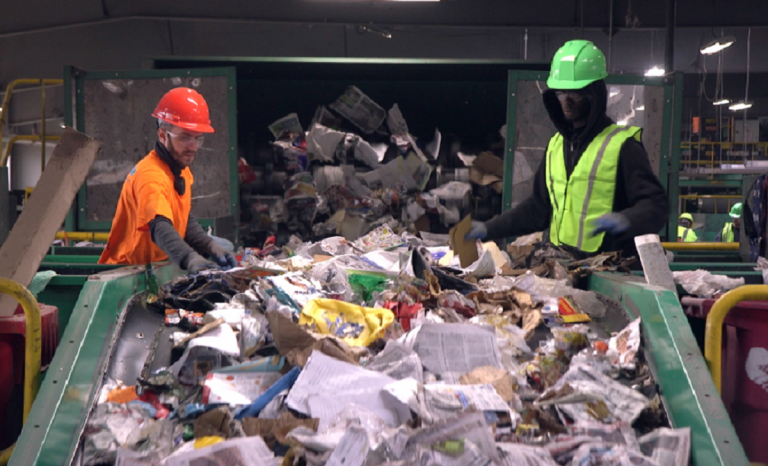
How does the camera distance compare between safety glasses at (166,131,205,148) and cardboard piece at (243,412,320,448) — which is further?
safety glasses at (166,131,205,148)

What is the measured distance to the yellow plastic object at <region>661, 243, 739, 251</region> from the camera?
437 cm

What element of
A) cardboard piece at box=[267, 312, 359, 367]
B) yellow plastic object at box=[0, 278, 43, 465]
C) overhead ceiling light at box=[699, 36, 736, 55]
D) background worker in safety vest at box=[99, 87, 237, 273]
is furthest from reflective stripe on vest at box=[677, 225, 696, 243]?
yellow plastic object at box=[0, 278, 43, 465]

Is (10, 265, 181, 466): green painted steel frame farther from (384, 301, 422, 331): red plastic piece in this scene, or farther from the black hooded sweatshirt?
the black hooded sweatshirt

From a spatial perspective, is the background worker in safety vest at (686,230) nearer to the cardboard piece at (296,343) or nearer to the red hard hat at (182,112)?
the red hard hat at (182,112)

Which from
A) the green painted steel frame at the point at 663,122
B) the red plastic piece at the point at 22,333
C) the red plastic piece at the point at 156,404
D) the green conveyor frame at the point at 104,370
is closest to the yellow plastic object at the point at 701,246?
the green painted steel frame at the point at 663,122

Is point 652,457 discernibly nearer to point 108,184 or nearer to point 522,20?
point 108,184

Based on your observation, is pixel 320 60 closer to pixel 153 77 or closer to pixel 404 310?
pixel 153 77

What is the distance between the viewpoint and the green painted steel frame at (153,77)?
4496 millimetres

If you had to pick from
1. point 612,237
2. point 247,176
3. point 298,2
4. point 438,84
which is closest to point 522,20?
point 298,2

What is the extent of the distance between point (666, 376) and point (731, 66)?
10572 mm

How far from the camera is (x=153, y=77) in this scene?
455 cm

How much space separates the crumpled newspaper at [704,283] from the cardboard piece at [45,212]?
2.15m

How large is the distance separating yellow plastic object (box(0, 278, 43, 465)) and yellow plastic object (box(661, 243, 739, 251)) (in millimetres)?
3731

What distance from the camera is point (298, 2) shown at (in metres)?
8.49
